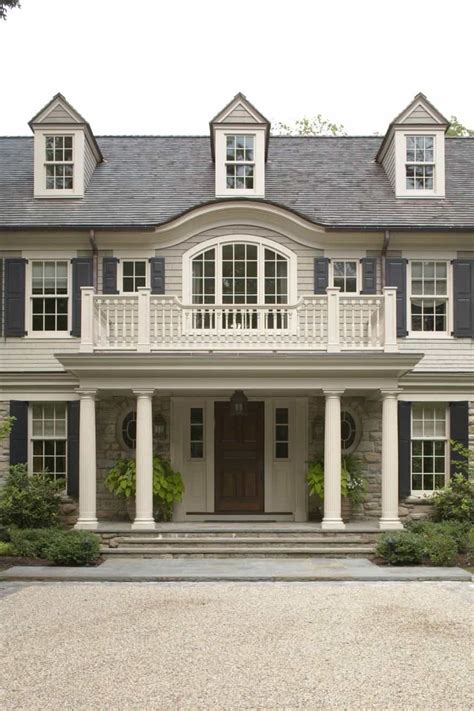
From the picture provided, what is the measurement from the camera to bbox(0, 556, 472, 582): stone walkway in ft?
43.1

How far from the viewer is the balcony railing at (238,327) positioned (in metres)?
16.1

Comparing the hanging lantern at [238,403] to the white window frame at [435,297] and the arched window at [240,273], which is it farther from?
the white window frame at [435,297]

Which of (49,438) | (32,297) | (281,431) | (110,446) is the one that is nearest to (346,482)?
(281,431)

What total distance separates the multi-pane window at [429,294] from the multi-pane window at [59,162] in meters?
7.57

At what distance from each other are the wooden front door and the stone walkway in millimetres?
3324

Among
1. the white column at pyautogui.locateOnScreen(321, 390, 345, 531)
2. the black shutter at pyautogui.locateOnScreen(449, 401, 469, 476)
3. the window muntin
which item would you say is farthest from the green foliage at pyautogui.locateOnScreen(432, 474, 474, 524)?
the window muntin

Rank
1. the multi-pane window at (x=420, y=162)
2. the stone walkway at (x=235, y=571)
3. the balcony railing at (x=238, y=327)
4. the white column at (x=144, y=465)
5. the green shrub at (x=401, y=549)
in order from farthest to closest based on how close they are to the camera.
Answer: the multi-pane window at (x=420, y=162), the balcony railing at (x=238, y=327), the white column at (x=144, y=465), the green shrub at (x=401, y=549), the stone walkway at (x=235, y=571)

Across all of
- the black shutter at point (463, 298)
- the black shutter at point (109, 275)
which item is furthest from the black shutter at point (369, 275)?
the black shutter at point (109, 275)

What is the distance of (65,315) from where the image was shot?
1805cm

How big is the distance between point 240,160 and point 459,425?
7.15m

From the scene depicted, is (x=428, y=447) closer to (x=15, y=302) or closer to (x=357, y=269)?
(x=357, y=269)

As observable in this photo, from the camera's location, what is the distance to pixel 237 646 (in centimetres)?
913

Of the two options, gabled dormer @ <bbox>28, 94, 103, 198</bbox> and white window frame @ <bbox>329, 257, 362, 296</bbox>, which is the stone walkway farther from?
gabled dormer @ <bbox>28, 94, 103, 198</bbox>

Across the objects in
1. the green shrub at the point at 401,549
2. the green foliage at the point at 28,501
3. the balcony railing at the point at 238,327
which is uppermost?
the balcony railing at the point at 238,327
